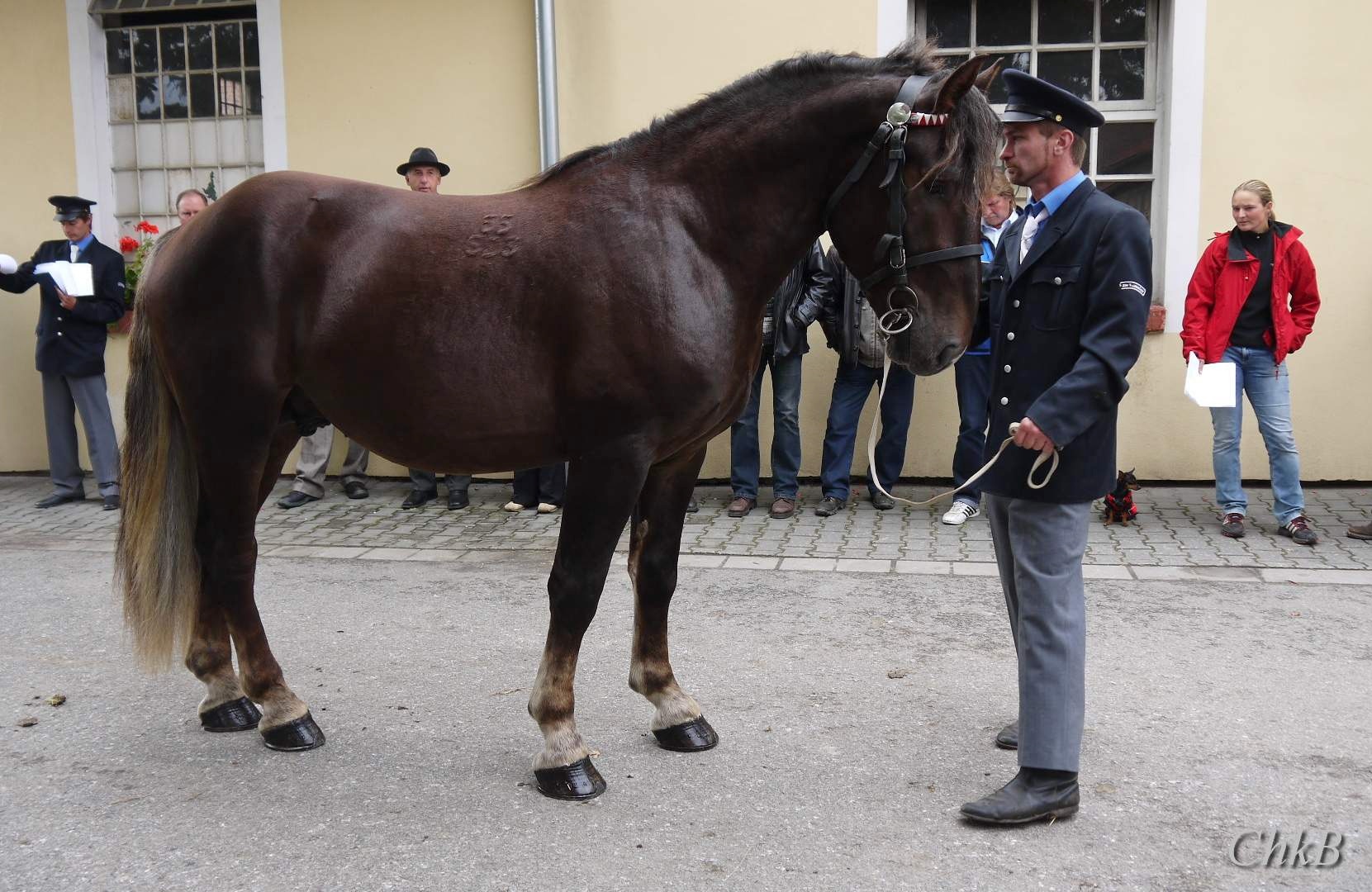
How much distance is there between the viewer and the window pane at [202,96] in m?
9.07

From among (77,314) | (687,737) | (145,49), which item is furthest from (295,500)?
(687,737)

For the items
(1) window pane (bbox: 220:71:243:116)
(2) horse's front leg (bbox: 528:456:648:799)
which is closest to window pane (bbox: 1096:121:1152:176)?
(2) horse's front leg (bbox: 528:456:648:799)

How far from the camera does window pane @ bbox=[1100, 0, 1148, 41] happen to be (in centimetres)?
786

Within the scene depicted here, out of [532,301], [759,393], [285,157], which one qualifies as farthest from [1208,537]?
[285,157]

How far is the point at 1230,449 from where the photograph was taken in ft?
22.7

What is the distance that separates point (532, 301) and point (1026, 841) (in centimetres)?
200

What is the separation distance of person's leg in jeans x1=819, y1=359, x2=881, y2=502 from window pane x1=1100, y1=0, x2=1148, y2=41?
2.97 meters

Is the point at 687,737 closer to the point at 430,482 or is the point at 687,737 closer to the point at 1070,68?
the point at 430,482

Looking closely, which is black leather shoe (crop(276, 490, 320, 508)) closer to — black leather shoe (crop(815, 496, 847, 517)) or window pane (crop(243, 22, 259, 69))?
window pane (crop(243, 22, 259, 69))

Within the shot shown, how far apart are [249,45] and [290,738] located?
23.1 ft

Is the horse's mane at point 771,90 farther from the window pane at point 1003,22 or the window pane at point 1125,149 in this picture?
the window pane at point 1125,149

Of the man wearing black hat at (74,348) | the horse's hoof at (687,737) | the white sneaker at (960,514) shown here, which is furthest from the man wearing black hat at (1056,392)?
the man wearing black hat at (74,348)

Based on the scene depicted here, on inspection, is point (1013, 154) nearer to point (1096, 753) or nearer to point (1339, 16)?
point (1096, 753)

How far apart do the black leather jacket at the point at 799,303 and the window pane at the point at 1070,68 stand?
2193 mm
